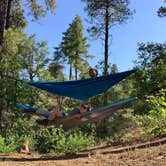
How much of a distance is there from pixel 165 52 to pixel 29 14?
3916mm

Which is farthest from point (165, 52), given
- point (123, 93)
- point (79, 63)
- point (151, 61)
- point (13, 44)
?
point (79, 63)

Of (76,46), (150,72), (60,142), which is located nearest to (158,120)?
(60,142)

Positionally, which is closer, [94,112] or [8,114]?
[94,112]

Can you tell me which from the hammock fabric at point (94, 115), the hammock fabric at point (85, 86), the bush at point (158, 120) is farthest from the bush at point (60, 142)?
the bush at point (158, 120)

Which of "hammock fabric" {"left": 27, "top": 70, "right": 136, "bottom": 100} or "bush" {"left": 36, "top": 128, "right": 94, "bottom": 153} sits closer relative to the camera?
"hammock fabric" {"left": 27, "top": 70, "right": 136, "bottom": 100}

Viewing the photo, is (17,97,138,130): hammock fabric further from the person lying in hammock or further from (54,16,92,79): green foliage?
(54,16,92,79): green foliage

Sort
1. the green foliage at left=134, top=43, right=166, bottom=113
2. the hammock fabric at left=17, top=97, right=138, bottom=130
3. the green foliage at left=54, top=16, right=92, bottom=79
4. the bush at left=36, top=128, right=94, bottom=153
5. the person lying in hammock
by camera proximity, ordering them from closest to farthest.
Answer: the hammock fabric at left=17, top=97, right=138, bottom=130, the person lying in hammock, the bush at left=36, top=128, right=94, bottom=153, the green foliage at left=134, top=43, right=166, bottom=113, the green foliage at left=54, top=16, right=92, bottom=79

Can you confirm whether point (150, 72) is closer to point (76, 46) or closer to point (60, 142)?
point (60, 142)

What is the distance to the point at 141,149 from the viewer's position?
4535 millimetres

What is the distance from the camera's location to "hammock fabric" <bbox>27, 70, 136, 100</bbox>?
6160 millimetres

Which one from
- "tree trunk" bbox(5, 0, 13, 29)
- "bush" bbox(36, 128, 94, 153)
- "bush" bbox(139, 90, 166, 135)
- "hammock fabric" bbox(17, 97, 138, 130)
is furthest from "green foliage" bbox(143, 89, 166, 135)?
"tree trunk" bbox(5, 0, 13, 29)

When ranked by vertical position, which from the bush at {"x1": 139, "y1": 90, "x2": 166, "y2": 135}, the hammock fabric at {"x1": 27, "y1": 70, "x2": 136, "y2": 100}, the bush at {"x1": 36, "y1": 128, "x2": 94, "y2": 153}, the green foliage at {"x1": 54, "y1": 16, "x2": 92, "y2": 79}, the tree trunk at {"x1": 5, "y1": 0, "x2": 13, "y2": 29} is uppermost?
the green foliage at {"x1": 54, "y1": 16, "x2": 92, "y2": 79}

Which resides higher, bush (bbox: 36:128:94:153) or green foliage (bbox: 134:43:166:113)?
green foliage (bbox: 134:43:166:113)

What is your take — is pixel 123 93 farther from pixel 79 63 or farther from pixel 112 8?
pixel 79 63
